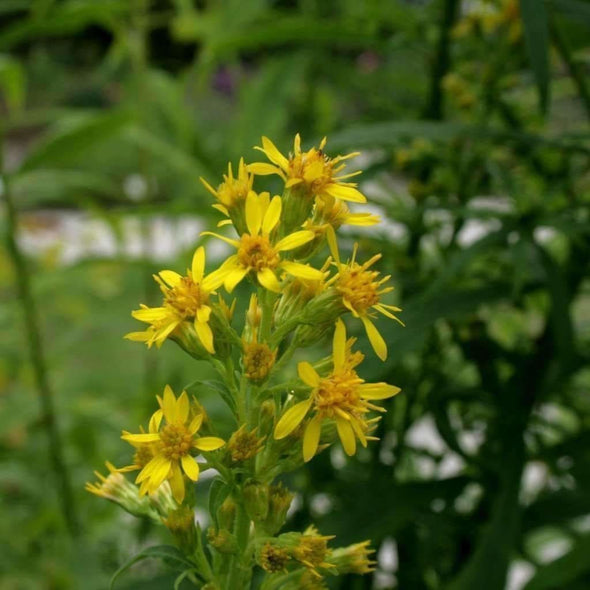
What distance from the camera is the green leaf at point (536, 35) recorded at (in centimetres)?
69

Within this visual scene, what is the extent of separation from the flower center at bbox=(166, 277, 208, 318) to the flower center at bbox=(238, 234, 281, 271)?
0.03 metres

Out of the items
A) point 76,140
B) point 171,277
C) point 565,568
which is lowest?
point 565,568

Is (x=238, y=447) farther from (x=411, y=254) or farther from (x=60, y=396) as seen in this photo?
(x=60, y=396)

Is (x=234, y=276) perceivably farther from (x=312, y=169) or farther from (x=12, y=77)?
(x=12, y=77)

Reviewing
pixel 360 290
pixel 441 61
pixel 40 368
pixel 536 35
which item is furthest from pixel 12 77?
pixel 360 290

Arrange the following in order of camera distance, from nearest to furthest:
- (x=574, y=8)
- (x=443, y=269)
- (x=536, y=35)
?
(x=536, y=35)
(x=574, y=8)
(x=443, y=269)

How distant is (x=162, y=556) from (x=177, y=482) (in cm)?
6

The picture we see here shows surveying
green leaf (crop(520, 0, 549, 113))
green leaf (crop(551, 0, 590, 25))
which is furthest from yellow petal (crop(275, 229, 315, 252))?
green leaf (crop(551, 0, 590, 25))

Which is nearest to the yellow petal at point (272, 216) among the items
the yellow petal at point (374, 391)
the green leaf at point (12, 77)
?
the yellow petal at point (374, 391)

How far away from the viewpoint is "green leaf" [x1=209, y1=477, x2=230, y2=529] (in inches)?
19.6

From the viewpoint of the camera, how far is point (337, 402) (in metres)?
0.47

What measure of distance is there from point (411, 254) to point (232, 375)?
1.94 feet

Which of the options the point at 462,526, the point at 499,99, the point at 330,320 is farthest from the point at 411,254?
the point at 330,320

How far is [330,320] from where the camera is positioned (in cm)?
51
